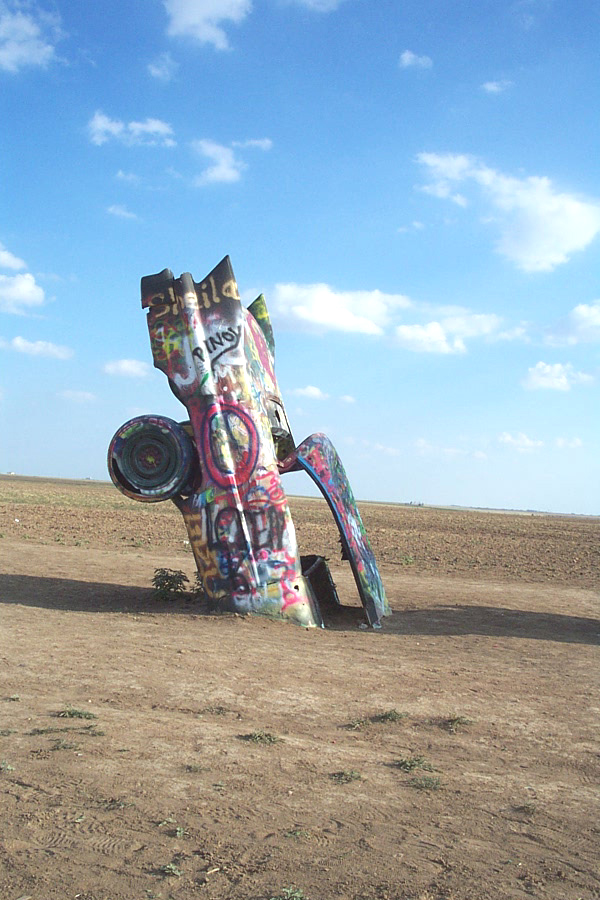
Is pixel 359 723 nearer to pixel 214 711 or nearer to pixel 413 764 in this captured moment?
pixel 413 764

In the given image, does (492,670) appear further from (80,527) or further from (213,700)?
(80,527)

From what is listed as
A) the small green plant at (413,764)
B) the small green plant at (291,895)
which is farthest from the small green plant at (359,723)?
the small green plant at (291,895)

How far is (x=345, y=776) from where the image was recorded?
17.7ft

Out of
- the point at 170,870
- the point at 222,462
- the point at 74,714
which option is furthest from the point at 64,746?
the point at 222,462

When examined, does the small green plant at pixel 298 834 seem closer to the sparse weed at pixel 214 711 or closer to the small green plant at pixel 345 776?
the small green plant at pixel 345 776

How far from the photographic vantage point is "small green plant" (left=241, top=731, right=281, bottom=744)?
6.12 m

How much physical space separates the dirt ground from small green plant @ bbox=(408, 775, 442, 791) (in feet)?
Answer: 0.05

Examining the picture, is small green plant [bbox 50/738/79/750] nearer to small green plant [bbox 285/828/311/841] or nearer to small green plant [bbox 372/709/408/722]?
small green plant [bbox 285/828/311/841]

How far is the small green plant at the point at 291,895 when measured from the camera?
3701mm

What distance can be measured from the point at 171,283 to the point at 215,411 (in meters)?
2.25

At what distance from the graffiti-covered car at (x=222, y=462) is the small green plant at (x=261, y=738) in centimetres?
510

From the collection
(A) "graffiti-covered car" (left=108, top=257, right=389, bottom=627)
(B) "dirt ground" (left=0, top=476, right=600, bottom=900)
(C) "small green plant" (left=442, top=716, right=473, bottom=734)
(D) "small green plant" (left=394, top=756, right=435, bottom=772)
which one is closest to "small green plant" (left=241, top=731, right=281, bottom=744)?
(B) "dirt ground" (left=0, top=476, right=600, bottom=900)

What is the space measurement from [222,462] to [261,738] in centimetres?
598

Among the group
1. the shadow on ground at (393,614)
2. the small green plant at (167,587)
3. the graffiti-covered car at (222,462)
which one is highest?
the graffiti-covered car at (222,462)
